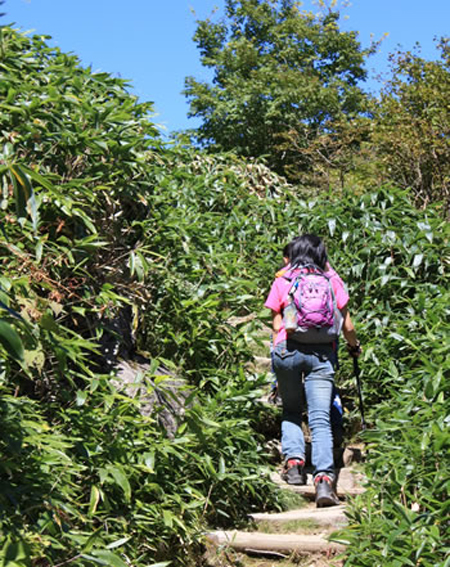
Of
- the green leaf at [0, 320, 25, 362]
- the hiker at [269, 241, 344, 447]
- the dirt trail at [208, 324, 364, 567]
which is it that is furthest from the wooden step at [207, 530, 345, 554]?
the green leaf at [0, 320, 25, 362]

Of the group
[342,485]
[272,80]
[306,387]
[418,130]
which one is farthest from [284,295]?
[272,80]

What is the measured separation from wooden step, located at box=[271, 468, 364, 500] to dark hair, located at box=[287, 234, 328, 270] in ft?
4.56

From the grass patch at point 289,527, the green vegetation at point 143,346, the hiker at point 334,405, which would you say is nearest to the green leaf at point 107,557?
the green vegetation at point 143,346

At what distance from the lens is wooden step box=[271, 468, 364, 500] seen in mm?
4627

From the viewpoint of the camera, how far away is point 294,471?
470cm

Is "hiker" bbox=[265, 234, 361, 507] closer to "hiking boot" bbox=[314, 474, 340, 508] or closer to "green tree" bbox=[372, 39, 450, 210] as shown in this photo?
"hiking boot" bbox=[314, 474, 340, 508]

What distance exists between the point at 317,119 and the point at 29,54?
62.3 ft

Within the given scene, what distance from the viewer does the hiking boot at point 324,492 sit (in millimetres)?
4324

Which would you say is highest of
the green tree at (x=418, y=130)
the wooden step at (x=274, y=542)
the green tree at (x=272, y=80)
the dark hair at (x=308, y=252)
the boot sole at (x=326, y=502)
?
the green tree at (x=272, y=80)

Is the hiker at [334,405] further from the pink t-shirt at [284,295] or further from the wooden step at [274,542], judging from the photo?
the wooden step at [274,542]

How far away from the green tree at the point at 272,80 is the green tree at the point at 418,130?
283 inches

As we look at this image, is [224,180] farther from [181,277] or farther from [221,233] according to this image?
[181,277]

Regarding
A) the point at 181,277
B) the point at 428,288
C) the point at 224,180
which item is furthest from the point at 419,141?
the point at 181,277

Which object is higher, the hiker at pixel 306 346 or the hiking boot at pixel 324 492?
the hiker at pixel 306 346
